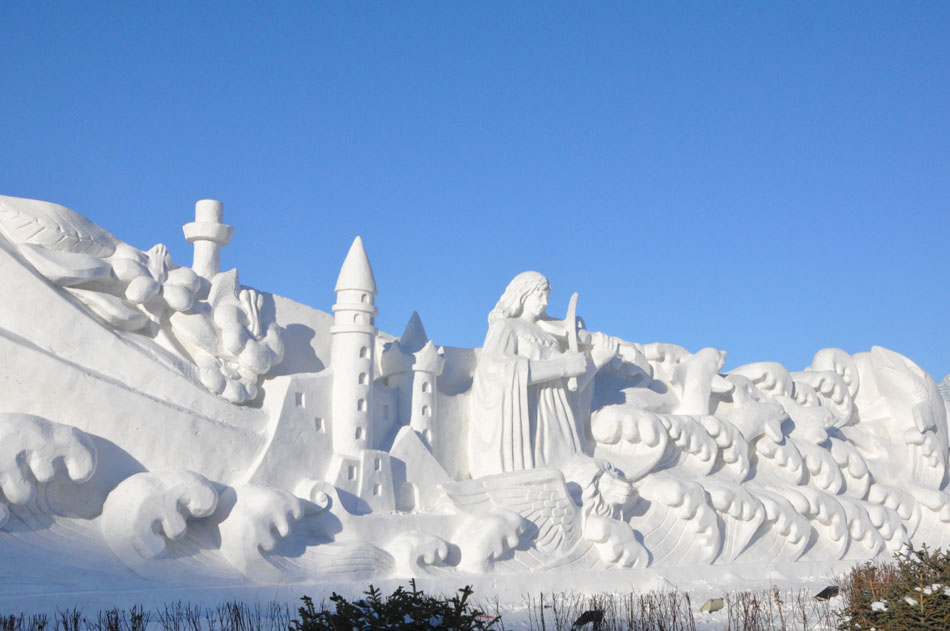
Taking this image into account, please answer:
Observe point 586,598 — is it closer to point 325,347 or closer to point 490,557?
point 490,557

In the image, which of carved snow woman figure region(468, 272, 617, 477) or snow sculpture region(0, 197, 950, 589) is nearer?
snow sculpture region(0, 197, 950, 589)

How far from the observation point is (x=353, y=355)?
1001 centimetres

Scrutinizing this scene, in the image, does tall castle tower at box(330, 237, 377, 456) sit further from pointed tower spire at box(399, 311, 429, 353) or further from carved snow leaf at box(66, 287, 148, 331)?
carved snow leaf at box(66, 287, 148, 331)

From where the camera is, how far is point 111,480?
28.1 feet

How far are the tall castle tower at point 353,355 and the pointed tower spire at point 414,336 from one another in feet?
2.65

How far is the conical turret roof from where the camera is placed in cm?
1014

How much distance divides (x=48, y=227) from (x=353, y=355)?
9.58ft

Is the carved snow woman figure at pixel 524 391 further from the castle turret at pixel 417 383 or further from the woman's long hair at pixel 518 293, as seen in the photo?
the castle turret at pixel 417 383

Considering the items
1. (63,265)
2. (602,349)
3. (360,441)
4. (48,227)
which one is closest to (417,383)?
(360,441)

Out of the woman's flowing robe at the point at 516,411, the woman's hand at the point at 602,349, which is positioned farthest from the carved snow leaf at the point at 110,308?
the woman's hand at the point at 602,349

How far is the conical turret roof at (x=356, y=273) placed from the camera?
33.3ft

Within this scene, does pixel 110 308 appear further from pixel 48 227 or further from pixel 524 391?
pixel 524 391

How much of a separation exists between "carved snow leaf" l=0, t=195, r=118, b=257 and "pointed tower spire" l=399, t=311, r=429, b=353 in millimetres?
3197

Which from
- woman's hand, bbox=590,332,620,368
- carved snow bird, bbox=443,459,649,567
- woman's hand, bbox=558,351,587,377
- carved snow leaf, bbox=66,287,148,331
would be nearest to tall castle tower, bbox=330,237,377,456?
carved snow bird, bbox=443,459,649,567
